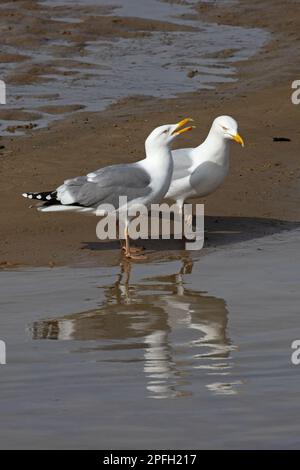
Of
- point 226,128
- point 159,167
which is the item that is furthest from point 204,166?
point 159,167

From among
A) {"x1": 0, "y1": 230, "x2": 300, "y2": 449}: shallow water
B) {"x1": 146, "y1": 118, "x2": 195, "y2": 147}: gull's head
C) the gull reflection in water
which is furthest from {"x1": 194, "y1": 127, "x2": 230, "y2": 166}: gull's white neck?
the gull reflection in water

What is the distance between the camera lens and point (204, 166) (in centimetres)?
1009

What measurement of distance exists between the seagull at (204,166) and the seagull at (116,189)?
420 mm

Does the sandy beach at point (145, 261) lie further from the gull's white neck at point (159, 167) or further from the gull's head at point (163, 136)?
the gull's head at point (163, 136)

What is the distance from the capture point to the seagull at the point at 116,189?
31.1 feet

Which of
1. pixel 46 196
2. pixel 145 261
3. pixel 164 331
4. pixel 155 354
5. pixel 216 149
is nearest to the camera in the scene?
pixel 155 354

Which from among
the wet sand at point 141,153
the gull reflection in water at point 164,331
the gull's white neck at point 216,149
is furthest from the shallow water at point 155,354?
the gull's white neck at point 216,149

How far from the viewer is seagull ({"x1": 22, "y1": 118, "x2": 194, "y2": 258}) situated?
31.1ft

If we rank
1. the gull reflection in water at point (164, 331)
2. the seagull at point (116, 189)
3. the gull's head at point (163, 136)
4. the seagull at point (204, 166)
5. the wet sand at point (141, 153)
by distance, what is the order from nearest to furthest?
the gull reflection in water at point (164, 331)
the seagull at point (116, 189)
the gull's head at point (163, 136)
the wet sand at point (141, 153)
the seagull at point (204, 166)

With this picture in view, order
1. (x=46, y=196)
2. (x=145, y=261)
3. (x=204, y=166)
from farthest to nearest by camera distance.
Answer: (x=204, y=166) < (x=46, y=196) < (x=145, y=261)

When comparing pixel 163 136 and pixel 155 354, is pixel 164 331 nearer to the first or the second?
pixel 155 354

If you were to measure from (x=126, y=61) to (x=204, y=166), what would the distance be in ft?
20.9

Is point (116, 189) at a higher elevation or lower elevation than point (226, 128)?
lower

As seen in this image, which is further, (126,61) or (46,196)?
(126,61)
